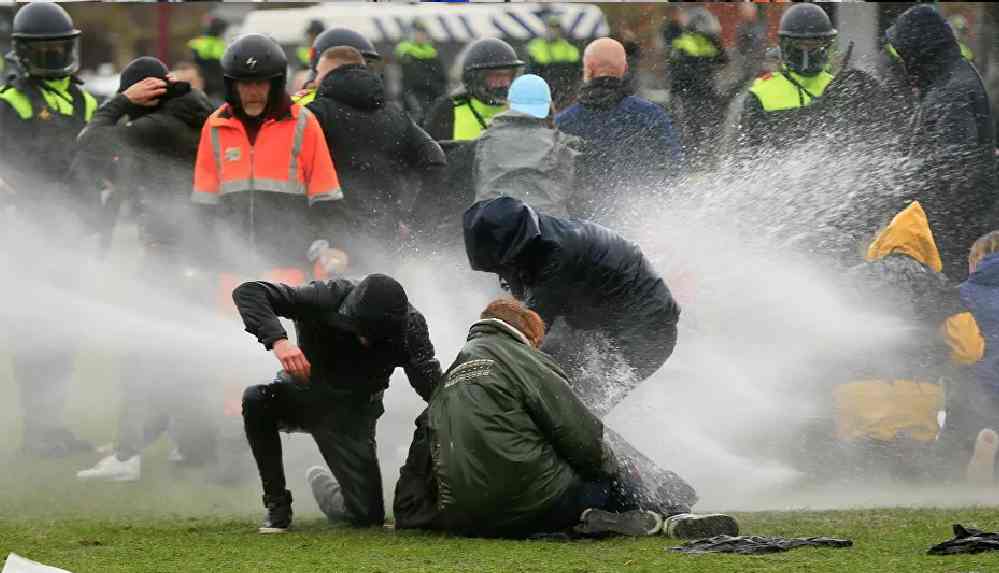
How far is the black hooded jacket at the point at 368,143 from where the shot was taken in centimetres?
988

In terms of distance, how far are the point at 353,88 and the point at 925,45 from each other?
11.3ft

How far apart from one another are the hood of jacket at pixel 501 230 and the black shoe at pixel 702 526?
Result: 139cm

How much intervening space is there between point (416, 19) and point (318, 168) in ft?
19.3

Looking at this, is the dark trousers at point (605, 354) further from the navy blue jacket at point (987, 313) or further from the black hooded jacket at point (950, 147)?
the black hooded jacket at point (950, 147)

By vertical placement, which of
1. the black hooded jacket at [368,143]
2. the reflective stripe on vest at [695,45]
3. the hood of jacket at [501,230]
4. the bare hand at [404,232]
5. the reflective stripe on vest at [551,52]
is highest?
the reflective stripe on vest at [551,52]

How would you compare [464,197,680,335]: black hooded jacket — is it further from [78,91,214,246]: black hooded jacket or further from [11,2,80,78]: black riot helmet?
[11,2,80,78]: black riot helmet

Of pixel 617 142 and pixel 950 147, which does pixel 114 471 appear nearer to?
pixel 617 142

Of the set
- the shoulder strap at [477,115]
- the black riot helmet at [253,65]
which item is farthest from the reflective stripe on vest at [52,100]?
the shoulder strap at [477,115]

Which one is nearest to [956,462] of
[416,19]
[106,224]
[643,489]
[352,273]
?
[643,489]

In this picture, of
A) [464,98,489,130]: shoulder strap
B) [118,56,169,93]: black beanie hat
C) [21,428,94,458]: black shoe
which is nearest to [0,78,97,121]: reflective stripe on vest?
[118,56,169,93]: black beanie hat

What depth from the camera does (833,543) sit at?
6730mm

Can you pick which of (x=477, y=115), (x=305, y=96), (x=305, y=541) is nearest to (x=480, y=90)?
(x=477, y=115)

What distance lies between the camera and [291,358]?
23.0 feet

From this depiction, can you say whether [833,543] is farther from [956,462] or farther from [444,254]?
[444,254]
